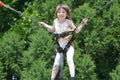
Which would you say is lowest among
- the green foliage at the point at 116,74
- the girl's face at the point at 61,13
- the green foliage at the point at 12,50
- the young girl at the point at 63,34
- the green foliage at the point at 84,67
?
the young girl at the point at 63,34

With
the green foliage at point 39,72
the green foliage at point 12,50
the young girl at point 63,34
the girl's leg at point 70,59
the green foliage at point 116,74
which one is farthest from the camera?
the green foliage at point 12,50

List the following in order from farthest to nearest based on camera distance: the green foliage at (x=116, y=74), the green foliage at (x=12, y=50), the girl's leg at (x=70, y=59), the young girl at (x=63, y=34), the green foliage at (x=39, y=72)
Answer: the green foliage at (x=12, y=50) < the green foliage at (x=39, y=72) < the green foliage at (x=116, y=74) < the young girl at (x=63, y=34) < the girl's leg at (x=70, y=59)

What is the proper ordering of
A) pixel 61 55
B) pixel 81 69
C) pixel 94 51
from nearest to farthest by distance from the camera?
pixel 61 55 < pixel 81 69 < pixel 94 51

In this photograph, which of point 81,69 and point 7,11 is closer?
point 81,69

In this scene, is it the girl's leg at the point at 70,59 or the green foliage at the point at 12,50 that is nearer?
the girl's leg at the point at 70,59

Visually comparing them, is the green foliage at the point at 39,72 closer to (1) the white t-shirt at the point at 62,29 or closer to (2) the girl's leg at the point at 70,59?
(1) the white t-shirt at the point at 62,29

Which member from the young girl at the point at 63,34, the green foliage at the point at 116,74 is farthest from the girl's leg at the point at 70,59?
the green foliage at the point at 116,74

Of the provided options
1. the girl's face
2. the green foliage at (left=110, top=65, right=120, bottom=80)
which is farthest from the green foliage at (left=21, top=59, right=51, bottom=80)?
the girl's face

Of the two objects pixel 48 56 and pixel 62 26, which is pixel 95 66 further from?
pixel 62 26

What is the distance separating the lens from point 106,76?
532 inches

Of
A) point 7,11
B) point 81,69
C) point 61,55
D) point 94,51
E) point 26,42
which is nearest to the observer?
point 61,55

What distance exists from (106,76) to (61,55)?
22.1ft

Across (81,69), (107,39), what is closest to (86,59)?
(81,69)

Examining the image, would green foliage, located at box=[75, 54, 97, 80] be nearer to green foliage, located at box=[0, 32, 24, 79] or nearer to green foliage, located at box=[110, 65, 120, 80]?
green foliage, located at box=[110, 65, 120, 80]
